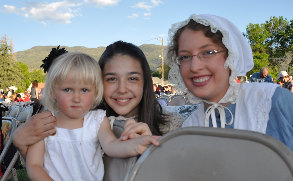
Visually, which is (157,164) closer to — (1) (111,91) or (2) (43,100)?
(1) (111,91)

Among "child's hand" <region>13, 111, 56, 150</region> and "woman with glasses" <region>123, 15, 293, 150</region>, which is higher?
"woman with glasses" <region>123, 15, 293, 150</region>

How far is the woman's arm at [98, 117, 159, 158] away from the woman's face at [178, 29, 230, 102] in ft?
1.85

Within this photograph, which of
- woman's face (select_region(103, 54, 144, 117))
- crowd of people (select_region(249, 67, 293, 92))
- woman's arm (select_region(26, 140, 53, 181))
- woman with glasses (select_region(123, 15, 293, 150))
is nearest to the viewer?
woman with glasses (select_region(123, 15, 293, 150))

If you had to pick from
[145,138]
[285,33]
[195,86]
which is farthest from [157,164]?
[285,33]

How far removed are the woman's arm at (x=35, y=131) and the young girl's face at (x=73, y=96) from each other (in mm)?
114

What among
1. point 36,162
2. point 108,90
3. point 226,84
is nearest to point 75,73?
point 108,90

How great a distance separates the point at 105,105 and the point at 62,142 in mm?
488

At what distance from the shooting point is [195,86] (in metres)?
1.61

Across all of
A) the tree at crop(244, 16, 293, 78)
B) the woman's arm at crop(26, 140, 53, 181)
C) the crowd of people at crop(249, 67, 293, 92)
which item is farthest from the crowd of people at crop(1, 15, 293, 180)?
the tree at crop(244, 16, 293, 78)

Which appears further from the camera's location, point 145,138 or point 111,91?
point 111,91

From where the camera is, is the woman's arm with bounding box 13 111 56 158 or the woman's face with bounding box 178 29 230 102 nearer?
the woman's face with bounding box 178 29 230 102

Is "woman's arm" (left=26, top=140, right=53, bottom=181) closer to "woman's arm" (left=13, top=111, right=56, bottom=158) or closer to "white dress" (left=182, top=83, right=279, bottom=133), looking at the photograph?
"woman's arm" (left=13, top=111, right=56, bottom=158)

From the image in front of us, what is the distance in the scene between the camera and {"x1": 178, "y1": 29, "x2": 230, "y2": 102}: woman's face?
1537 mm

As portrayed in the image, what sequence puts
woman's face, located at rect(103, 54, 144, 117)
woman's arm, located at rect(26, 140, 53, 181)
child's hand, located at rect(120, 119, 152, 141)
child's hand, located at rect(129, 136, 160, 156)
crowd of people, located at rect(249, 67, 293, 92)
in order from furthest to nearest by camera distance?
crowd of people, located at rect(249, 67, 293, 92), woman's face, located at rect(103, 54, 144, 117), woman's arm, located at rect(26, 140, 53, 181), child's hand, located at rect(120, 119, 152, 141), child's hand, located at rect(129, 136, 160, 156)
